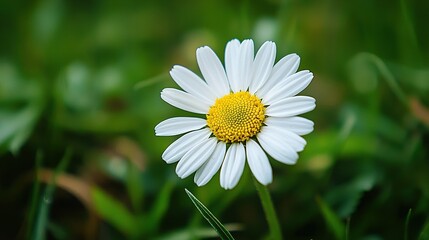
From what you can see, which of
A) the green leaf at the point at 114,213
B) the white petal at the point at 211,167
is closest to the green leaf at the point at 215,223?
the white petal at the point at 211,167

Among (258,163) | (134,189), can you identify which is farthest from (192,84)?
(134,189)

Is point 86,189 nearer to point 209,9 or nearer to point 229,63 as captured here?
point 229,63

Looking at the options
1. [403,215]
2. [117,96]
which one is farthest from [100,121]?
[403,215]

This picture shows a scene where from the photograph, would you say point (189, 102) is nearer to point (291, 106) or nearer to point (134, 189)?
point (291, 106)

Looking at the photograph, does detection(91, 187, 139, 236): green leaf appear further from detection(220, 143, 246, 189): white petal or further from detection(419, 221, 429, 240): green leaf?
detection(419, 221, 429, 240): green leaf

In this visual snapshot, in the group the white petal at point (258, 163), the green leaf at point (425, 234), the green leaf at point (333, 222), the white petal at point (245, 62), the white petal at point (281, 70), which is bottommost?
the green leaf at point (425, 234)

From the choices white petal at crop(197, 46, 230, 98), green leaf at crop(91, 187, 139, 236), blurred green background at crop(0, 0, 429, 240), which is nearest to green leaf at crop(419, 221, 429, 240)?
blurred green background at crop(0, 0, 429, 240)

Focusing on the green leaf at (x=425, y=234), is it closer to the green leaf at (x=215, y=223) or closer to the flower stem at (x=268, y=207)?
the flower stem at (x=268, y=207)
